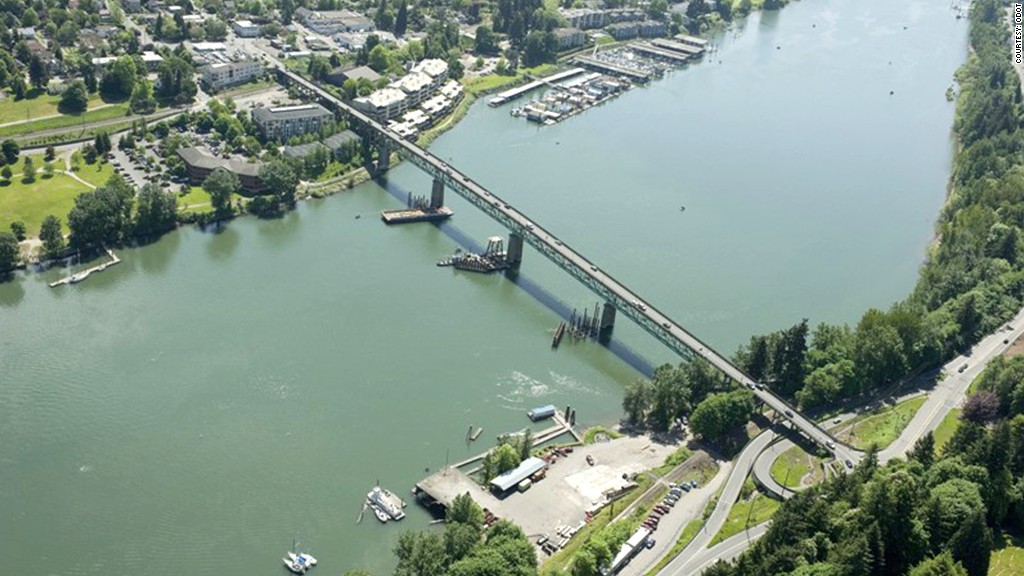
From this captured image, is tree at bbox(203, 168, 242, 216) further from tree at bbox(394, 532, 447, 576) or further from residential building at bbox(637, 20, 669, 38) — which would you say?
residential building at bbox(637, 20, 669, 38)

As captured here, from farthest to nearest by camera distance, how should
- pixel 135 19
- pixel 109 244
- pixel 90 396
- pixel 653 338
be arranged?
pixel 135 19, pixel 109 244, pixel 653 338, pixel 90 396

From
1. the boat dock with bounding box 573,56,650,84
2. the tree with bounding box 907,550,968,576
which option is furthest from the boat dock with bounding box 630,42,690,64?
the tree with bounding box 907,550,968,576

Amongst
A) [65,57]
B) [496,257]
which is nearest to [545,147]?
[496,257]

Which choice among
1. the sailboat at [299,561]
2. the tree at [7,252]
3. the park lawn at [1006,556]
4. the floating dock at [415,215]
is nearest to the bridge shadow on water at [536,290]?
the floating dock at [415,215]

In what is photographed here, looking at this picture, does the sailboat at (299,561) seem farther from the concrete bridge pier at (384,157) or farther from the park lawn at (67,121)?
the park lawn at (67,121)

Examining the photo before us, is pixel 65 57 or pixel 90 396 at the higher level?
pixel 65 57

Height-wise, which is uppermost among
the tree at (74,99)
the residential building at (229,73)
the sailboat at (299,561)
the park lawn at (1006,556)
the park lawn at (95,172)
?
the residential building at (229,73)

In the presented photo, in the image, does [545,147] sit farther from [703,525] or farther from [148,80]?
[703,525]
